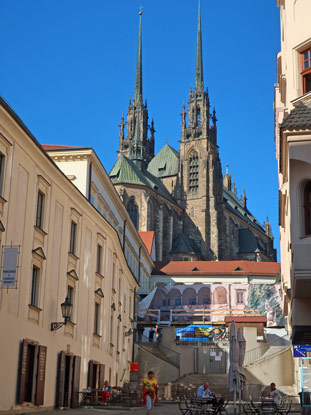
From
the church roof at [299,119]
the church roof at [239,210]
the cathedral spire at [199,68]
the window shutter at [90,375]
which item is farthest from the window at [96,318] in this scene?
the cathedral spire at [199,68]

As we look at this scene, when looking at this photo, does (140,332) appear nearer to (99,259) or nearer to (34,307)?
(99,259)

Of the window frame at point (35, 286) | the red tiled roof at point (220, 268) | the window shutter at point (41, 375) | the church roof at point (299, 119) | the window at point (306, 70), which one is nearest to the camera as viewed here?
the church roof at point (299, 119)

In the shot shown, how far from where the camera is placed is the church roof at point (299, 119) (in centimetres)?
1677

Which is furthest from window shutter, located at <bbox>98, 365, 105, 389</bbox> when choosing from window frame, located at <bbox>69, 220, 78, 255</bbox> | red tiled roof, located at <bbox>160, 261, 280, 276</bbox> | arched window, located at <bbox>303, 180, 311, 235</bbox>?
red tiled roof, located at <bbox>160, 261, 280, 276</bbox>

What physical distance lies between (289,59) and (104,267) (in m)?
14.0

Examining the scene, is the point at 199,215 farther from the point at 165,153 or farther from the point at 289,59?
the point at 289,59

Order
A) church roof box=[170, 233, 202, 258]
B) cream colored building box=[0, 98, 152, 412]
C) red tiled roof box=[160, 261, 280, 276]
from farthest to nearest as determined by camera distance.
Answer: church roof box=[170, 233, 202, 258], red tiled roof box=[160, 261, 280, 276], cream colored building box=[0, 98, 152, 412]

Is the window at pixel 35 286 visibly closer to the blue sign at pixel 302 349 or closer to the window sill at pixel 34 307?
the window sill at pixel 34 307

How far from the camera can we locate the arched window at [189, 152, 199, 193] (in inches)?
4380

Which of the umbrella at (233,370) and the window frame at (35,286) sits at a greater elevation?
the window frame at (35,286)

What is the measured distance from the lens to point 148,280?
255 feet

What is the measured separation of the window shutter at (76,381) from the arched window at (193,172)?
87090 millimetres

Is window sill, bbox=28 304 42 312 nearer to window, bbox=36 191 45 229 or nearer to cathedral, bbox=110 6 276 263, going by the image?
window, bbox=36 191 45 229

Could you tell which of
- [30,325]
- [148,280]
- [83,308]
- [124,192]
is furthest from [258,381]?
[124,192]
